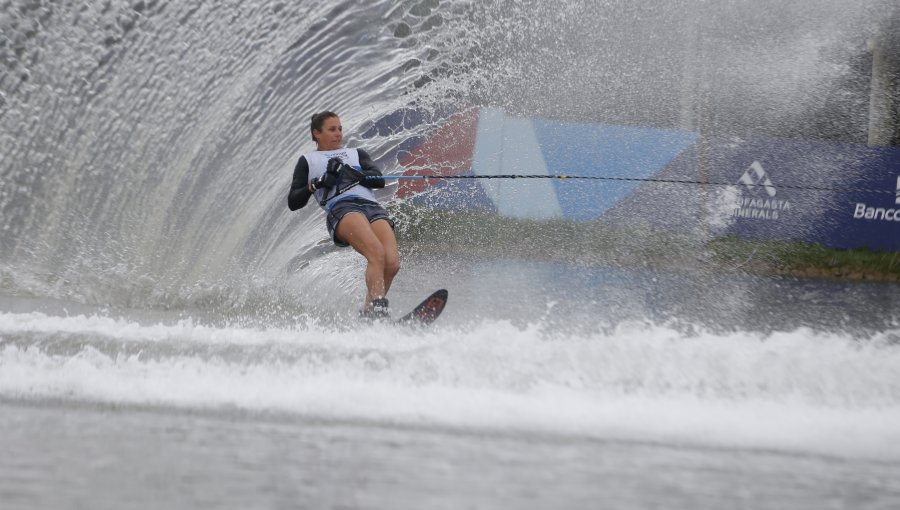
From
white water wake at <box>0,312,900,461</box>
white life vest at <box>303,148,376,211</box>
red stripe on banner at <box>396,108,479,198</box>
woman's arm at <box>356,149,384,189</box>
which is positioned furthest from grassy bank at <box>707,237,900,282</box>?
white water wake at <box>0,312,900,461</box>

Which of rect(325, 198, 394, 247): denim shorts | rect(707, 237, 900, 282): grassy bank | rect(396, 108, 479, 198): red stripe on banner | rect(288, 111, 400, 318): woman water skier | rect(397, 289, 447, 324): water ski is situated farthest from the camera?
rect(707, 237, 900, 282): grassy bank

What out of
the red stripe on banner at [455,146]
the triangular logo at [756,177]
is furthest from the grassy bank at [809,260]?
the red stripe on banner at [455,146]

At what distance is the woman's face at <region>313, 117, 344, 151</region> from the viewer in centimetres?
606

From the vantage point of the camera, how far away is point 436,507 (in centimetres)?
219

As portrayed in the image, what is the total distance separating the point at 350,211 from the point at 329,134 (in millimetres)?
504

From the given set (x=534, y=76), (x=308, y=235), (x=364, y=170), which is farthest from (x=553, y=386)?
(x=534, y=76)

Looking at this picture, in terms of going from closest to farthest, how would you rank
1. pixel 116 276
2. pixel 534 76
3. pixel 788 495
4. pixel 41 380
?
pixel 788 495 → pixel 41 380 → pixel 116 276 → pixel 534 76

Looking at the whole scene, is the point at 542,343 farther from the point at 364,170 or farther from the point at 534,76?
the point at 534,76

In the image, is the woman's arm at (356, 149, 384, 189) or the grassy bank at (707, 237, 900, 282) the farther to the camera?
the grassy bank at (707, 237, 900, 282)

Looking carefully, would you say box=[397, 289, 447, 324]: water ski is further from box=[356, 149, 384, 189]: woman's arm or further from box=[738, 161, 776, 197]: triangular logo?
box=[738, 161, 776, 197]: triangular logo

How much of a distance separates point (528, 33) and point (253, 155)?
92.6 inches

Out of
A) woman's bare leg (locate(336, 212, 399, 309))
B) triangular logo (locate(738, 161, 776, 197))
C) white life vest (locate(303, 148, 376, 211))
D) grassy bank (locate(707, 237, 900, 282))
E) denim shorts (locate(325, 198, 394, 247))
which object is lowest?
woman's bare leg (locate(336, 212, 399, 309))

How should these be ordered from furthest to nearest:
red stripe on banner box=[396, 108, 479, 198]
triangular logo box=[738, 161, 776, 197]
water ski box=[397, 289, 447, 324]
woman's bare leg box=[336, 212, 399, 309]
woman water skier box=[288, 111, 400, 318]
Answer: triangular logo box=[738, 161, 776, 197] → red stripe on banner box=[396, 108, 479, 198] → woman water skier box=[288, 111, 400, 318] → woman's bare leg box=[336, 212, 399, 309] → water ski box=[397, 289, 447, 324]

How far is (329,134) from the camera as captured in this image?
19.9ft
